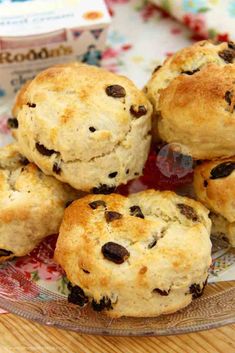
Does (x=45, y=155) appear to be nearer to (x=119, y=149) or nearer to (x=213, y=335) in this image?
(x=119, y=149)

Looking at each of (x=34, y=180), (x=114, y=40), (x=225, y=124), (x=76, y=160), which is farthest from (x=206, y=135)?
(x=114, y=40)

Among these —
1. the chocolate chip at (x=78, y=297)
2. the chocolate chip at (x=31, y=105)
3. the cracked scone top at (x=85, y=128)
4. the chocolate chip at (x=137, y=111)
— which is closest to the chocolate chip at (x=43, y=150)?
the cracked scone top at (x=85, y=128)

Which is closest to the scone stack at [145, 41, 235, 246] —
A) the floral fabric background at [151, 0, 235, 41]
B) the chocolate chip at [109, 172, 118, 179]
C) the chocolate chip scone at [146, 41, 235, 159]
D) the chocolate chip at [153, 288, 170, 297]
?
the chocolate chip scone at [146, 41, 235, 159]

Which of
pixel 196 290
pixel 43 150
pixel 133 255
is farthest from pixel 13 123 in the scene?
pixel 196 290

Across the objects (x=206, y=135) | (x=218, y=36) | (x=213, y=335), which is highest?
(x=206, y=135)

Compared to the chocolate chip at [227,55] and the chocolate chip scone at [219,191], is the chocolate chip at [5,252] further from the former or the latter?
the chocolate chip at [227,55]

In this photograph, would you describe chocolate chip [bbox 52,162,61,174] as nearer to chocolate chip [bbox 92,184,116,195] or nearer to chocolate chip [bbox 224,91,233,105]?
chocolate chip [bbox 92,184,116,195]
